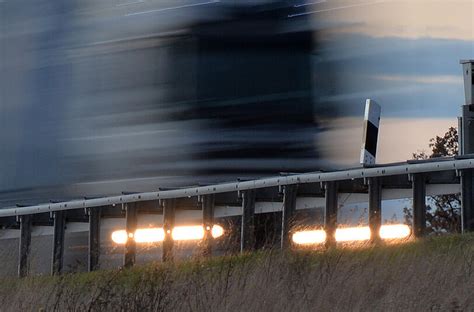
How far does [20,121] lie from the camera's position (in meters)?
15.6

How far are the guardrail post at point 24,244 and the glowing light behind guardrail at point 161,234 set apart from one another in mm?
1052

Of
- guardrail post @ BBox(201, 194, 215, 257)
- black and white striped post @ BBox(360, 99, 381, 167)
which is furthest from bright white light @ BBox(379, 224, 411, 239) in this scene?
guardrail post @ BBox(201, 194, 215, 257)

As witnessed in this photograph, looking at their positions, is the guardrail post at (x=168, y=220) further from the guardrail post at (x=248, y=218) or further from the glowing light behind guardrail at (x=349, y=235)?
the glowing light behind guardrail at (x=349, y=235)

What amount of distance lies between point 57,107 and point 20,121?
92 centimetres

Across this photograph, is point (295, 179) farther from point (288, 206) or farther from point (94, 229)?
point (94, 229)

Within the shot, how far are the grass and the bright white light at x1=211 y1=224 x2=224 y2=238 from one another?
2.19m

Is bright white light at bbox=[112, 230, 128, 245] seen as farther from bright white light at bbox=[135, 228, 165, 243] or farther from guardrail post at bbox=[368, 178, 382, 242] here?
guardrail post at bbox=[368, 178, 382, 242]

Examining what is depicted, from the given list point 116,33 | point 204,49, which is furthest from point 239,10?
point 116,33

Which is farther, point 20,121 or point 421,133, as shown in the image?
point 20,121

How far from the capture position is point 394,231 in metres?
13.1

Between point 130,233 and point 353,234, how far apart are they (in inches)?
121

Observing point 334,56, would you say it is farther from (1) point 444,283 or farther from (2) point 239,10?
(1) point 444,283

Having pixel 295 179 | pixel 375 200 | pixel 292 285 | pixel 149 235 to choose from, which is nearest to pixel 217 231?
pixel 149 235

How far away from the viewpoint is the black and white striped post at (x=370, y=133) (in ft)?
43.1
